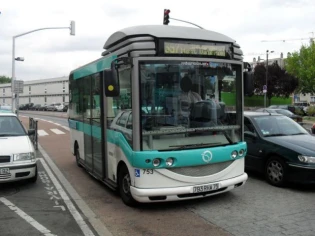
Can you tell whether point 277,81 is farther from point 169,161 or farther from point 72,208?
point 72,208

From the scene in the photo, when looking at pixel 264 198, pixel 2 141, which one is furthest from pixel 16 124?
pixel 264 198

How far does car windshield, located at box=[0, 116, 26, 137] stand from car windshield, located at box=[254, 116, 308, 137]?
17.7ft

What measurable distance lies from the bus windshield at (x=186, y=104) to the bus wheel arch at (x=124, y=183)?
74 centimetres

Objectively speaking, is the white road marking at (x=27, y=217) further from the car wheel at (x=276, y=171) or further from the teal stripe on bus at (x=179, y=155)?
the car wheel at (x=276, y=171)

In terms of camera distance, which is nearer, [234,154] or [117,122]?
[234,154]

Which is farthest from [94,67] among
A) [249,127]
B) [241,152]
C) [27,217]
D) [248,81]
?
[249,127]

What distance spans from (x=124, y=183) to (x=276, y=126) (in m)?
3.92

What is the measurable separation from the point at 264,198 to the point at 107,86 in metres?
3.38

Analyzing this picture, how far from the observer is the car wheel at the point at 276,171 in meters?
7.00

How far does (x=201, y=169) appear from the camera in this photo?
5746mm

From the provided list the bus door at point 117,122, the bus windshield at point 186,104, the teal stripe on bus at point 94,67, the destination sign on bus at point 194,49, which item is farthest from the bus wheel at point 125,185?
the destination sign on bus at point 194,49

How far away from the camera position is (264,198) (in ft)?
21.0

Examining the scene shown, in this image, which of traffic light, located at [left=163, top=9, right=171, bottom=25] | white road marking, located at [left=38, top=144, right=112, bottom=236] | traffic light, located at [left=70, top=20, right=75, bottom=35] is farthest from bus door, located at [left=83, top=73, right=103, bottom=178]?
traffic light, located at [left=70, top=20, right=75, bottom=35]

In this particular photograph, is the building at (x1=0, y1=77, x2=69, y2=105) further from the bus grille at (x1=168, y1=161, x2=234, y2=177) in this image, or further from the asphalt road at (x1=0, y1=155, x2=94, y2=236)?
the bus grille at (x1=168, y1=161, x2=234, y2=177)
